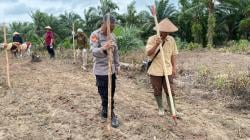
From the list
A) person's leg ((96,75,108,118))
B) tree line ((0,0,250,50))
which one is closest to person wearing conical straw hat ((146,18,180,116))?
person's leg ((96,75,108,118))

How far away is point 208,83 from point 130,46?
11.7 metres

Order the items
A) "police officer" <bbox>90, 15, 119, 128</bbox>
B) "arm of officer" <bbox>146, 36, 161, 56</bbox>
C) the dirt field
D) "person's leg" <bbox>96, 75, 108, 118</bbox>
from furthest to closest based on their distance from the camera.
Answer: "arm of officer" <bbox>146, 36, 161, 56</bbox> < the dirt field < "person's leg" <bbox>96, 75, 108, 118</bbox> < "police officer" <bbox>90, 15, 119, 128</bbox>

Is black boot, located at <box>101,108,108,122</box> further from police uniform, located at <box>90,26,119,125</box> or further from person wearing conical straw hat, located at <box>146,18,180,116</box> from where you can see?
person wearing conical straw hat, located at <box>146,18,180,116</box>

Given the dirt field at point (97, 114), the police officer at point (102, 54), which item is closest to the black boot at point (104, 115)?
the dirt field at point (97, 114)

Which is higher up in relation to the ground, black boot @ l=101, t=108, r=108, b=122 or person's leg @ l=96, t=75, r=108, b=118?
person's leg @ l=96, t=75, r=108, b=118

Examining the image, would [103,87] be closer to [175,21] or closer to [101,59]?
[101,59]

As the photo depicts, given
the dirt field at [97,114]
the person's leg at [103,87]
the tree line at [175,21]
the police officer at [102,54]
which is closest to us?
the police officer at [102,54]

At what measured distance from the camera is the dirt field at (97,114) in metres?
6.50

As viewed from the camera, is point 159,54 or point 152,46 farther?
point 159,54

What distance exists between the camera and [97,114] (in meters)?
7.20

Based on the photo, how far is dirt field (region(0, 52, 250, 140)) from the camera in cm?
650

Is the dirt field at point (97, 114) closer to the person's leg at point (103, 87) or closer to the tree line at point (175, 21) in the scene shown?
the person's leg at point (103, 87)

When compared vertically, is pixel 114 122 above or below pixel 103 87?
below

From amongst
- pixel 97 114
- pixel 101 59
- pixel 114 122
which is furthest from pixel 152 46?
pixel 97 114
